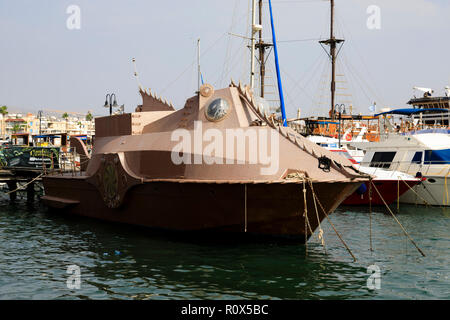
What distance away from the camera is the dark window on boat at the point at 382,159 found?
28.0m

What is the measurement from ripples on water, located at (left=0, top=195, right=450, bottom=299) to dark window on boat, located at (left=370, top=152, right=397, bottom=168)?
1109 cm

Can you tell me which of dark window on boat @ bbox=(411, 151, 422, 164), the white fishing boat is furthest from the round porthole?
dark window on boat @ bbox=(411, 151, 422, 164)

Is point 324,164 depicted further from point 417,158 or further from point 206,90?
point 417,158

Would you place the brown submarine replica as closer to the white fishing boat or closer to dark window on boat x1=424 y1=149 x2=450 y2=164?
the white fishing boat

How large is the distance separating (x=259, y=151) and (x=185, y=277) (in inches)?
168

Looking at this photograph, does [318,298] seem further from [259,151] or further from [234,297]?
[259,151]

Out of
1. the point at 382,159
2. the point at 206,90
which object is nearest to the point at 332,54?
the point at 382,159

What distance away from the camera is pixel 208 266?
11.6 metres

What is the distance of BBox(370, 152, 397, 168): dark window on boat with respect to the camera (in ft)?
91.7

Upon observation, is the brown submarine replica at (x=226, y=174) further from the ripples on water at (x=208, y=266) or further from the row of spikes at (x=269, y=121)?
the ripples on water at (x=208, y=266)

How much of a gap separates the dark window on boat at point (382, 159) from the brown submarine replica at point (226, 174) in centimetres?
1496

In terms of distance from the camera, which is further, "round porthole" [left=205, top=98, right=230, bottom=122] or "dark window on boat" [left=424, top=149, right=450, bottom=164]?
"dark window on boat" [left=424, top=149, right=450, bottom=164]

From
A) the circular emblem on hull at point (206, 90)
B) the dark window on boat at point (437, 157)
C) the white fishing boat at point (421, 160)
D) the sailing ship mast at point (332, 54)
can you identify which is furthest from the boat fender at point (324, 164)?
the sailing ship mast at point (332, 54)
